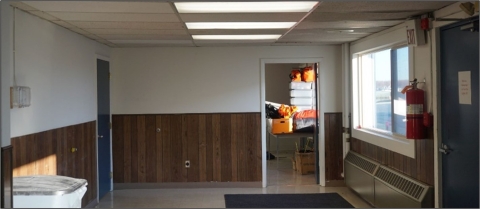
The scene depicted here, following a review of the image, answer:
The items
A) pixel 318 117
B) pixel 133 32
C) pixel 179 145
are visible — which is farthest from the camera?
pixel 318 117

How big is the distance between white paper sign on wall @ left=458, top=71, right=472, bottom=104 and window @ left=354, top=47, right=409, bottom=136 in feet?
4.42

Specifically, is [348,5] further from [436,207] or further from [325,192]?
[325,192]

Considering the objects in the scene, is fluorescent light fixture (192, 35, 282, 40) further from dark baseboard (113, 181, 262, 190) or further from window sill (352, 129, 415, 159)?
dark baseboard (113, 181, 262, 190)

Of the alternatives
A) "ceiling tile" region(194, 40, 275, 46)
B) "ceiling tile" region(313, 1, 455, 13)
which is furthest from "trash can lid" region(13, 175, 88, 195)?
"ceiling tile" region(194, 40, 275, 46)

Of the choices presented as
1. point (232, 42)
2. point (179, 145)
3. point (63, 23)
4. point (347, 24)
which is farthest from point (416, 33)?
point (179, 145)

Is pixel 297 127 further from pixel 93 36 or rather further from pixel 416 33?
pixel 416 33

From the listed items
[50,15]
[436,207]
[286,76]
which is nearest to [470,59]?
[436,207]

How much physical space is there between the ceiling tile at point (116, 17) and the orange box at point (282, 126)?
441cm

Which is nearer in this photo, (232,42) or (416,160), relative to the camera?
(416,160)

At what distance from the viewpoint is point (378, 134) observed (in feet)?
21.1

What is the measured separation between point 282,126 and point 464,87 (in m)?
5.12

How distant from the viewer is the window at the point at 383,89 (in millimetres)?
5871

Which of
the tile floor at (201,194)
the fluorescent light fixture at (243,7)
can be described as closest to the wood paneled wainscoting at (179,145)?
the tile floor at (201,194)

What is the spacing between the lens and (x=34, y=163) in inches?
185
